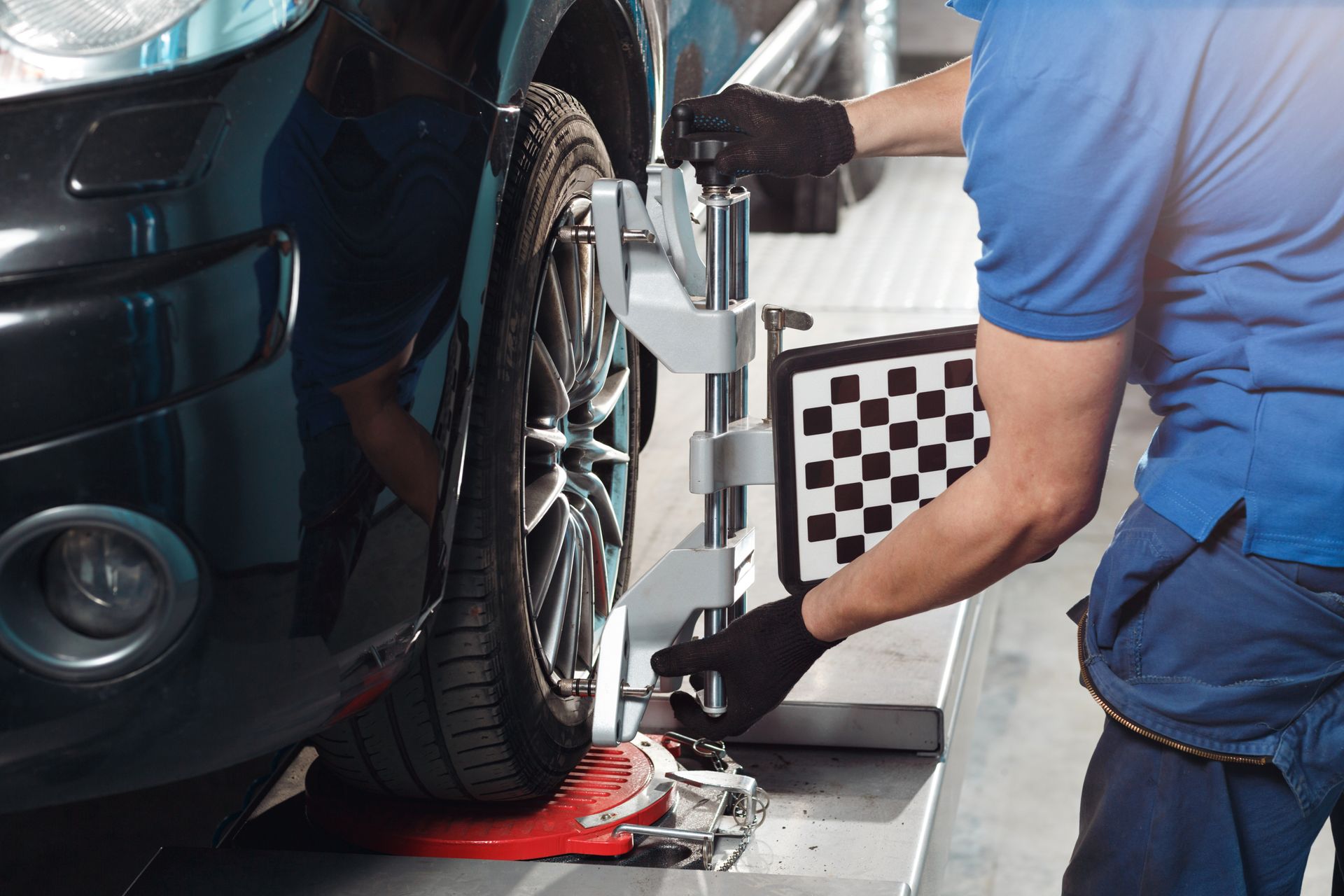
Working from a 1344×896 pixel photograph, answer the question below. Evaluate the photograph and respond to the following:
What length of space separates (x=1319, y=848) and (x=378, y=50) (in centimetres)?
190

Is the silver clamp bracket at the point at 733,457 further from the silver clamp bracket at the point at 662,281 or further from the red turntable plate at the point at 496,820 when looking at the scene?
the red turntable plate at the point at 496,820

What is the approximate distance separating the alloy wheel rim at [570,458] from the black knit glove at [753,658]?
0.56 ft

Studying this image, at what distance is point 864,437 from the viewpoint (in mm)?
1607

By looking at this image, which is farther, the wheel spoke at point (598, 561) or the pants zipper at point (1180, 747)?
the wheel spoke at point (598, 561)

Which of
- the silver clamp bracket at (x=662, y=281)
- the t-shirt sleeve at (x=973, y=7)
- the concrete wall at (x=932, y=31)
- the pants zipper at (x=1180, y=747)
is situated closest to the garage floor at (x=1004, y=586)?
the silver clamp bracket at (x=662, y=281)

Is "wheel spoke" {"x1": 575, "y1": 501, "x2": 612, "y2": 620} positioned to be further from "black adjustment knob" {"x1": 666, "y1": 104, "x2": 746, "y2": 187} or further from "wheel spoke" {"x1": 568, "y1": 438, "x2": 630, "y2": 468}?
"black adjustment knob" {"x1": 666, "y1": 104, "x2": 746, "y2": 187}

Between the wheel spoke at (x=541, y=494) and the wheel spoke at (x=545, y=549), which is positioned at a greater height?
the wheel spoke at (x=541, y=494)

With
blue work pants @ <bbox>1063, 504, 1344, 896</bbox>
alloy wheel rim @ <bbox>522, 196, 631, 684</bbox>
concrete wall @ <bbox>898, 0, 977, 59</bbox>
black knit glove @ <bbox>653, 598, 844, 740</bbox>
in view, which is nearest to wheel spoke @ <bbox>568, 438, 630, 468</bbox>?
alloy wheel rim @ <bbox>522, 196, 631, 684</bbox>

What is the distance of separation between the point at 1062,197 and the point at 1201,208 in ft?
0.44

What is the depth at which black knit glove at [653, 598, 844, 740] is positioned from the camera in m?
1.51

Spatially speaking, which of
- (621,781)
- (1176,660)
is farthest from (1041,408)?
(621,781)

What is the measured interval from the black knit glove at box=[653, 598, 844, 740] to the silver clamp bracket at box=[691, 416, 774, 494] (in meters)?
0.17

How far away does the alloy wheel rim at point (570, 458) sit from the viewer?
165 centimetres

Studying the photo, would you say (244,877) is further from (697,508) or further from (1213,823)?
(697,508)
